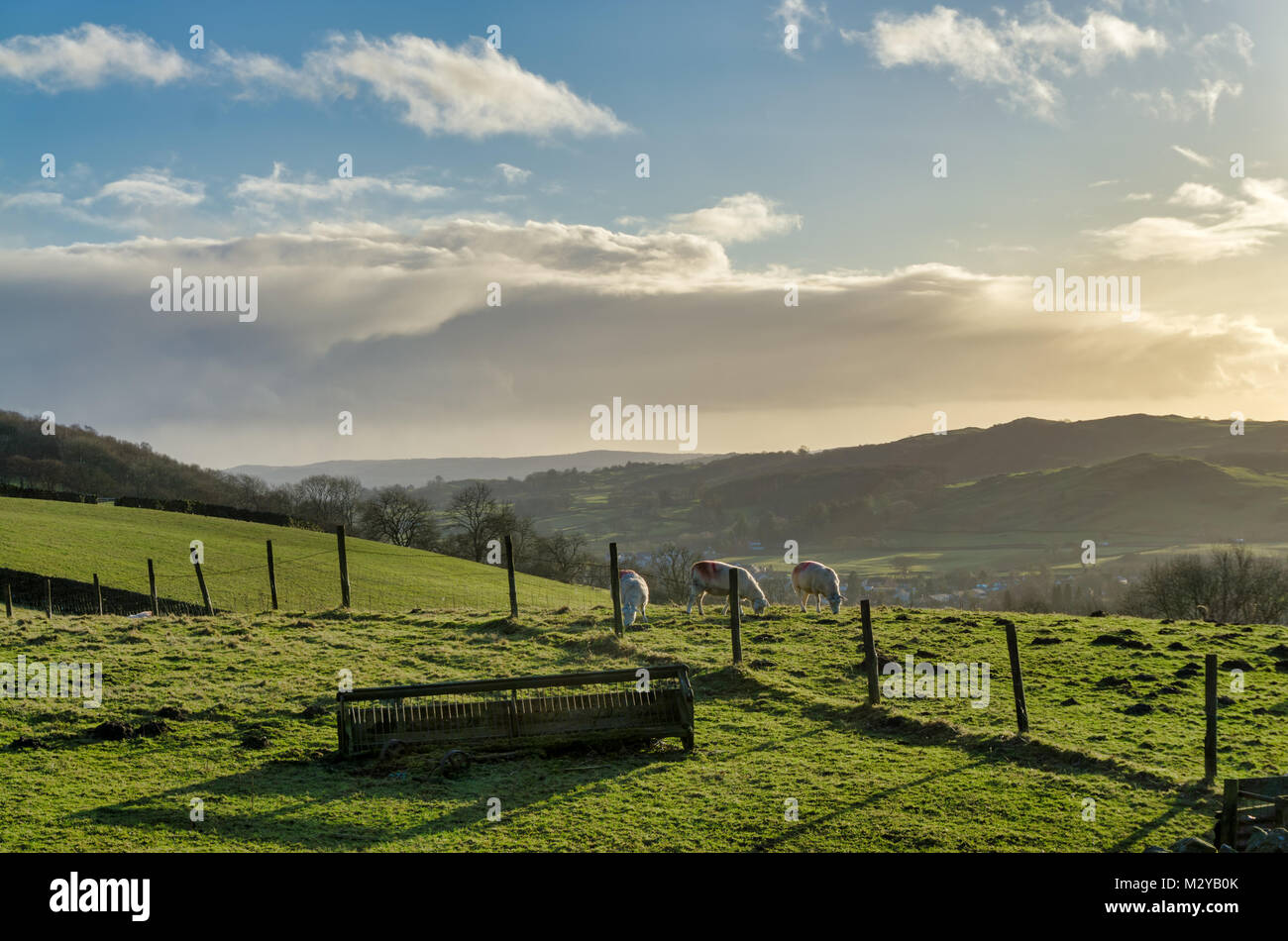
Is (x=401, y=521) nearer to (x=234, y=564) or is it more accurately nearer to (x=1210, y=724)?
Result: (x=234, y=564)

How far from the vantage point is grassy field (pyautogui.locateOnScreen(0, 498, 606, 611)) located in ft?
153

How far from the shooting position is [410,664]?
77.8 feet

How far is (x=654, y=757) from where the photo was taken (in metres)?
16.2

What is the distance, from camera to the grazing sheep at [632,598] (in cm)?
3120

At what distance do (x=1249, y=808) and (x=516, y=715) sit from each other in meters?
11.1

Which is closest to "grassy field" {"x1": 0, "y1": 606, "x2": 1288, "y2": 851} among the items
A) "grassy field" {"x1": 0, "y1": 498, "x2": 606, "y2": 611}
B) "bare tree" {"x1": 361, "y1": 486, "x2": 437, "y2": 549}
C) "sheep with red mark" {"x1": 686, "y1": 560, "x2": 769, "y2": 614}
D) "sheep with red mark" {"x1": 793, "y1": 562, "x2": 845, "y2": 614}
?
"sheep with red mark" {"x1": 686, "y1": 560, "x2": 769, "y2": 614}

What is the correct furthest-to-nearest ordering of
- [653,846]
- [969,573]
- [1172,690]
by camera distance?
1. [969,573]
2. [1172,690]
3. [653,846]

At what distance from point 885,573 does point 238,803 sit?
14039 cm

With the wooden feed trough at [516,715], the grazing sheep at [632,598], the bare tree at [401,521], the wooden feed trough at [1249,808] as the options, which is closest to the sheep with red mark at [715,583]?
the grazing sheep at [632,598]

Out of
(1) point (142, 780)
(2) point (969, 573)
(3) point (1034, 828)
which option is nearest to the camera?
(3) point (1034, 828)

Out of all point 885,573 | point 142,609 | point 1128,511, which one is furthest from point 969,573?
point 142,609

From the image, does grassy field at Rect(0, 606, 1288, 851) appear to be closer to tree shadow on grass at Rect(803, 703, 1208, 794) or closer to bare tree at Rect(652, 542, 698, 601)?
tree shadow on grass at Rect(803, 703, 1208, 794)

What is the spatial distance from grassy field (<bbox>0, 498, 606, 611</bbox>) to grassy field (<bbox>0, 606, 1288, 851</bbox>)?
16.3m
